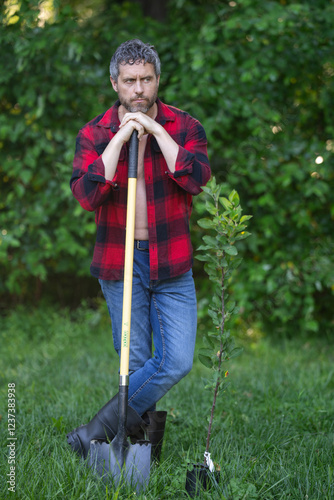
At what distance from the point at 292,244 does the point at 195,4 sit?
98.9 inches


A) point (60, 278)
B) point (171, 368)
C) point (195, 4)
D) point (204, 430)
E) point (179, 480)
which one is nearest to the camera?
point (179, 480)

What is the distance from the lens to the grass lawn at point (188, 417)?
7.08ft

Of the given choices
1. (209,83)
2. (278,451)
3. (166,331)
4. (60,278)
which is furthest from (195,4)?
(278,451)

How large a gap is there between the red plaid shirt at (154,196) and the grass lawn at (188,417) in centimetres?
87

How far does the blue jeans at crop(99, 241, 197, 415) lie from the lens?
7.84ft

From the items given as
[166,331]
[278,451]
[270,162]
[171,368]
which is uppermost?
[270,162]

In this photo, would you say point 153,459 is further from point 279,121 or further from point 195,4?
point 195,4

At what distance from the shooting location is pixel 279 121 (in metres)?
4.59

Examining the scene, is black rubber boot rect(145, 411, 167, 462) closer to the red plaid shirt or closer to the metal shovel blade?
the metal shovel blade

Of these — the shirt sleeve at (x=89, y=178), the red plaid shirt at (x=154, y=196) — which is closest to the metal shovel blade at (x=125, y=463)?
the red plaid shirt at (x=154, y=196)

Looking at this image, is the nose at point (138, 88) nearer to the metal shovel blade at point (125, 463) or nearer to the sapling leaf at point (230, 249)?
the sapling leaf at point (230, 249)

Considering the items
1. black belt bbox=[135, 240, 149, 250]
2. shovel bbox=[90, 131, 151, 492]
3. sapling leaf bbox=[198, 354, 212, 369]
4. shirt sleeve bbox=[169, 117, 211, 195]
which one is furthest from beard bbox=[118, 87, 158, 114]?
sapling leaf bbox=[198, 354, 212, 369]

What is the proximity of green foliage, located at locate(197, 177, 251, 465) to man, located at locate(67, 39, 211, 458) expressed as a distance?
0.14 meters

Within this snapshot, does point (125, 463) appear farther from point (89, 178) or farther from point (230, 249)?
point (89, 178)
